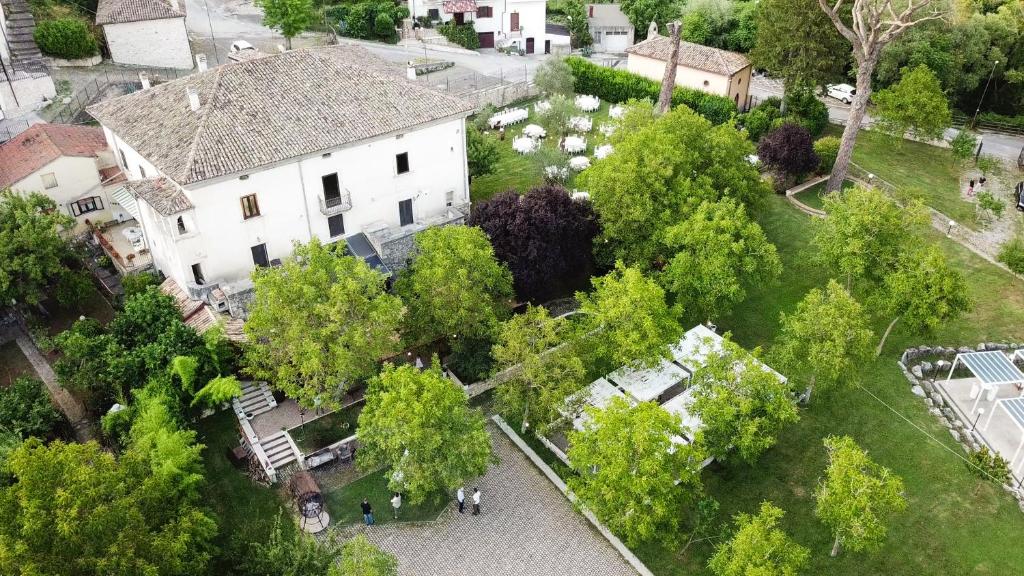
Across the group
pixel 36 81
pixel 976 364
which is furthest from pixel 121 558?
pixel 36 81

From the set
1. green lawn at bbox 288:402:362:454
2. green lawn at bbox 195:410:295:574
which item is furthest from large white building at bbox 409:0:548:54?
green lawn at bbox 195:410:295:574

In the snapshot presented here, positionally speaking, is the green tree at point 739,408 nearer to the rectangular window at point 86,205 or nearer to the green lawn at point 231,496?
the green lawn at point 231,496

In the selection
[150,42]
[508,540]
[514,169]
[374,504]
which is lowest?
[508,540]

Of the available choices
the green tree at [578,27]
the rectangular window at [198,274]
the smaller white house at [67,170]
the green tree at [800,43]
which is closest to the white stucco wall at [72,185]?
the smaller white house at [67,170]

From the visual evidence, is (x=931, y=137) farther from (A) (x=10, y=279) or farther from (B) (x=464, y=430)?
(A) (x=10, y=279)

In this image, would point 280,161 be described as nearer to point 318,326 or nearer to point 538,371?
point 318,326

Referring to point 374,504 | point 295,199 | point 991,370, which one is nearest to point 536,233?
point 295,199
